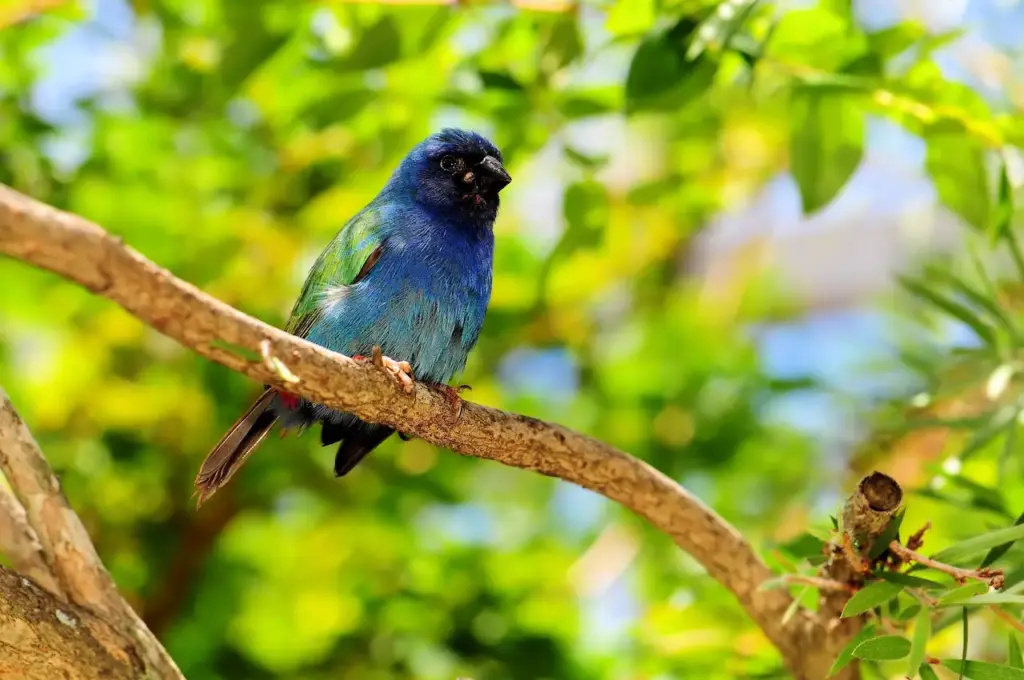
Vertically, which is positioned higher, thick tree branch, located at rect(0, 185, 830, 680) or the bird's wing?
the bird's wing

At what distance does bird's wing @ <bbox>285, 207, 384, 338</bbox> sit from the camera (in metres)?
2.90

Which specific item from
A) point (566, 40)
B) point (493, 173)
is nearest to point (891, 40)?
point (566, 40)

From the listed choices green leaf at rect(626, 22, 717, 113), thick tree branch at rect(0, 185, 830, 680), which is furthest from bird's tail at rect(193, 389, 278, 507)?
green leaf at rect(626, 22, 717, 113)

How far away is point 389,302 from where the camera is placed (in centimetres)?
283

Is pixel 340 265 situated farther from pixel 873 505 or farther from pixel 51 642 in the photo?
pixel 873 505

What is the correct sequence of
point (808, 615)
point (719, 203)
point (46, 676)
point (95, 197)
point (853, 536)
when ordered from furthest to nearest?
point (719, 203) → point (95, 197) → point (808, 615) → point (853, 536) → point (46, 676)

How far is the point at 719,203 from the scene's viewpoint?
3.72 m

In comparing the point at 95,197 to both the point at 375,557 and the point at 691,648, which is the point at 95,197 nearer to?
the point at 375,557

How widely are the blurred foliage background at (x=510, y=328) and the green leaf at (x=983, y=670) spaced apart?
0.38 m

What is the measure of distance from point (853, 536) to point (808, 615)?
43 cm

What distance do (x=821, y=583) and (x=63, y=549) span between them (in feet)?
4.95

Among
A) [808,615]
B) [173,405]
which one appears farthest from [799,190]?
[173,405]

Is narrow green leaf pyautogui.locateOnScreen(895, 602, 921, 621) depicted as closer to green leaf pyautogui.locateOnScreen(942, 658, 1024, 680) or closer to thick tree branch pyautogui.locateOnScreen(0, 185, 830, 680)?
A: green leaf pyautogui.locateOnScreen(942, 658, 1024, 680)

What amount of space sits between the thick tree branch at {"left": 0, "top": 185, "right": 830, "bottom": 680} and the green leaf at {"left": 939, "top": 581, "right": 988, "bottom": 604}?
1.82ft
